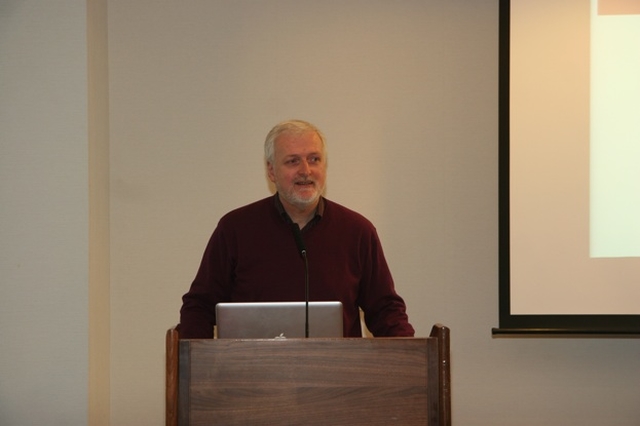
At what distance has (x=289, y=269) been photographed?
302cm

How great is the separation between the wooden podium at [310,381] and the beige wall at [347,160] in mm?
2056

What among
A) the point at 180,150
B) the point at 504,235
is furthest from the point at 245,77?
the point at 504,235

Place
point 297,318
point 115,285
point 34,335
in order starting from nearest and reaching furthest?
point 297,318, point 34,335, point 115,285

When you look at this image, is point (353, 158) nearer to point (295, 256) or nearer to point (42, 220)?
point (295, 256)

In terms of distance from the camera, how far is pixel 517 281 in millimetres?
3859

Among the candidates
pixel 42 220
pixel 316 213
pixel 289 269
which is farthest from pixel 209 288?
pixel 42 220

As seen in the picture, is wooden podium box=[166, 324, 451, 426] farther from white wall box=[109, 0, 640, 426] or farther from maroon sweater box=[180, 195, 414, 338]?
white wall box=[109, 0, 640, 426]

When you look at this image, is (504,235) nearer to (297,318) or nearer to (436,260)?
(436,260)

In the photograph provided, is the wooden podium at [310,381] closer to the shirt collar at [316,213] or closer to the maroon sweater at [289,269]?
the maroon sweater at [289,269]

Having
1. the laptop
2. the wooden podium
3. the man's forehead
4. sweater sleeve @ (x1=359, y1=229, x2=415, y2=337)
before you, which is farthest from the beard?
the wooden podium

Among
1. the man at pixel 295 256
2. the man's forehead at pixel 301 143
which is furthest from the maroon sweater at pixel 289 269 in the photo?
the man's forehead at pixel 301 143

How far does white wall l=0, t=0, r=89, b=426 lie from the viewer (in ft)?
12.1

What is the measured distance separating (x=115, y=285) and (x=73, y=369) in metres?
0.50

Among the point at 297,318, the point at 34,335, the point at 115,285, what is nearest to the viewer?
the point at 297,318
